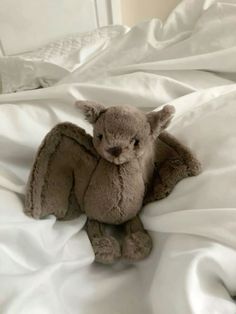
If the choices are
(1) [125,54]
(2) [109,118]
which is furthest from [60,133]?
(1) [125,54]

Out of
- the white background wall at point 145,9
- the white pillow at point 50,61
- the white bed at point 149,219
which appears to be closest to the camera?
the white bed at point 149,219

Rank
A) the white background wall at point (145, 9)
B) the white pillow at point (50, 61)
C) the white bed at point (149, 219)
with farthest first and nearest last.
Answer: the white background wall at point (145, 9)
the white pillow at point (50, 61)
the white bed at point (149, 219)

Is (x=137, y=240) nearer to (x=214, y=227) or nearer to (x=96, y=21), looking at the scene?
(x=214, y=227)

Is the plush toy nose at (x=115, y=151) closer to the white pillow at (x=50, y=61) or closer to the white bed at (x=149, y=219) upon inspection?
the white bed at (x=149, y=219)

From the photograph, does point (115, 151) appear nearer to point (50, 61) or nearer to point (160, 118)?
point (160, 118)

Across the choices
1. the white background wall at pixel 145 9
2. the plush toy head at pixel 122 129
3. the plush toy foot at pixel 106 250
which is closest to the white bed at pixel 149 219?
the plush toy foot at pixel 106 250

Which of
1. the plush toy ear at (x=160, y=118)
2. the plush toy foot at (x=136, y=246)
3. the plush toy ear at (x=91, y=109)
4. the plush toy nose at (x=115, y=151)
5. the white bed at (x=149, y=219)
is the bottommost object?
the plush toy foot at (x=136, y=246)

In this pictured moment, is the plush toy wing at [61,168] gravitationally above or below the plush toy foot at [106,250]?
above

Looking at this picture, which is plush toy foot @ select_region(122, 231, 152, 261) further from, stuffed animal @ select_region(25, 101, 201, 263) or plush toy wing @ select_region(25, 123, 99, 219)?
plush toy wing @ select_region(25, 123, 99, 219)
